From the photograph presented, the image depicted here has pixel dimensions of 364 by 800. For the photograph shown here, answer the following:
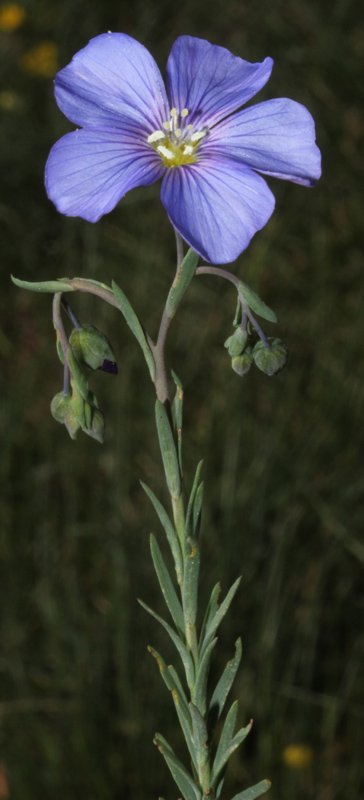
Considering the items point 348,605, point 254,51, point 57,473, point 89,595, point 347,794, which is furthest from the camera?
point 254,51

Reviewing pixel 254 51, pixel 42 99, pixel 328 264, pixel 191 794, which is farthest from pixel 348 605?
pixel 42 99

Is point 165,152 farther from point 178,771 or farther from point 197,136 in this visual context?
point 178,771

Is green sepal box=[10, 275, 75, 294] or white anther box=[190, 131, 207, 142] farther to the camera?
white anther box=[190, 131, 207, 142]

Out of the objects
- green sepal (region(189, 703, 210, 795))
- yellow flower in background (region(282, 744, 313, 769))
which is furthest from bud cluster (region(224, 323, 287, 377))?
yellow flower in background (region(282, 744, 313, 769))

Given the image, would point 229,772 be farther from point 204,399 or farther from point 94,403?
point 94,403

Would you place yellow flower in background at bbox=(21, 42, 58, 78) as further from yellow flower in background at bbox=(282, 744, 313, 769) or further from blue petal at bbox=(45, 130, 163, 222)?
A: blue petal at bbox=(45, 130, 163, 222)

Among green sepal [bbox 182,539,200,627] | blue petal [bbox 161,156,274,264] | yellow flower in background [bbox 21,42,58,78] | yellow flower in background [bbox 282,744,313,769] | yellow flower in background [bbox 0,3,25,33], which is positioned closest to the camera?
blue petal [bbox 161,156,274,264]

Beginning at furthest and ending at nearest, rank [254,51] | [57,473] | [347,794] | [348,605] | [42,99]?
[42,99]
[254,51]
[57,473]
[348,605]
[347,794]
